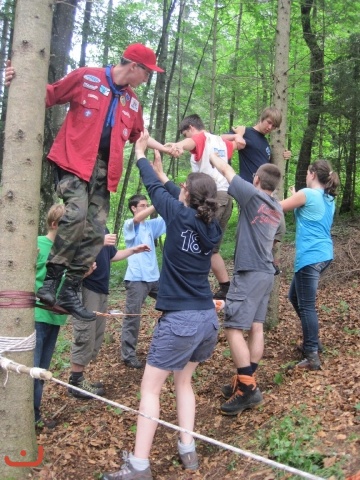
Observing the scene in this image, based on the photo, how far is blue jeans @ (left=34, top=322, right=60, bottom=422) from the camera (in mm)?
4082

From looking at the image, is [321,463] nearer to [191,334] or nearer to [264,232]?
[191,334]

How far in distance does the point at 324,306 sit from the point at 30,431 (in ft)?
19.2

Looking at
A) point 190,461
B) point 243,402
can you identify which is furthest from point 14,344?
point 243,402

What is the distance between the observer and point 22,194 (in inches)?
125

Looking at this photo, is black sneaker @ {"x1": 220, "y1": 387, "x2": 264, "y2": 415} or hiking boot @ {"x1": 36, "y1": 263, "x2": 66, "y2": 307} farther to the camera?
black sneaker @ {"x1": 220, "y1": 387, "x2": 264, "y2": 415}

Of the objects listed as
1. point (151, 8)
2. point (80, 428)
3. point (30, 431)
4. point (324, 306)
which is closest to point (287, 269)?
point (324, 306)

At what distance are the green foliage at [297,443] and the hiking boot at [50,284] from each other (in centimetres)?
205

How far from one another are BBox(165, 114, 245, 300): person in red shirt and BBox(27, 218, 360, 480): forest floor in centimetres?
126

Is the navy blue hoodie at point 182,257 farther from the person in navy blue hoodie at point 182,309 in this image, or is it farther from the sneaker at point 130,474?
the sneaker at point 130,474

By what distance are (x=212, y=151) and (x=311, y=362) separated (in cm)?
260

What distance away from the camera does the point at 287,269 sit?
440 inches

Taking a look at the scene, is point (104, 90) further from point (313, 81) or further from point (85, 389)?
point (313, 81)

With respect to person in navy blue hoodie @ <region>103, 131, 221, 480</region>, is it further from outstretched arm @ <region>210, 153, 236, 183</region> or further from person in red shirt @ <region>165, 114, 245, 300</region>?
person in red shirt @ <region>165, 114, 245, 300</region>

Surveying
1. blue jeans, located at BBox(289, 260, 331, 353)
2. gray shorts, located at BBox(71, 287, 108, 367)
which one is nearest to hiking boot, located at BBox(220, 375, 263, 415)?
blue jeans, located at BBox(289, 260, 331, 353)
